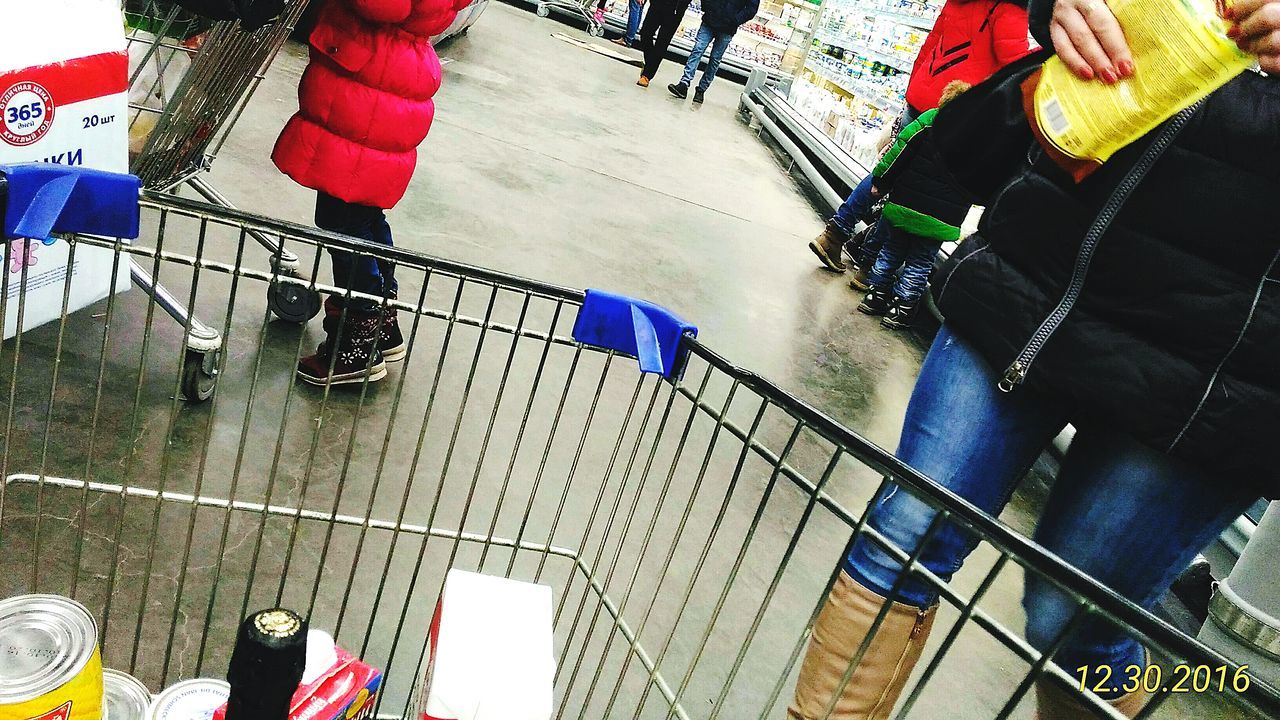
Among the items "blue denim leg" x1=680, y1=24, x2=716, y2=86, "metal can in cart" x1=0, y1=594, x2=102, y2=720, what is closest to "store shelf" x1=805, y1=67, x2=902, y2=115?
"blue denim leg" x1=680, y1=24, x2=716, y2=86

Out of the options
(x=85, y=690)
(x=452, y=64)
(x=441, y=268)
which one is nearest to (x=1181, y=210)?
(x=441, y=268)

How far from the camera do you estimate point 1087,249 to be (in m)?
1.16

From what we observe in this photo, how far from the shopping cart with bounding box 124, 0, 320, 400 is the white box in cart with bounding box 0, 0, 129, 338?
0.06m

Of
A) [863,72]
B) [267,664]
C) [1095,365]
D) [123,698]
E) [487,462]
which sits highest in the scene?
[863,72]

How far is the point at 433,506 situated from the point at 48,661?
0.49 meters

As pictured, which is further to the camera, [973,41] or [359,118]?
[973,41]

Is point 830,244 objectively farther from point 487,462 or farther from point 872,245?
point 487,462

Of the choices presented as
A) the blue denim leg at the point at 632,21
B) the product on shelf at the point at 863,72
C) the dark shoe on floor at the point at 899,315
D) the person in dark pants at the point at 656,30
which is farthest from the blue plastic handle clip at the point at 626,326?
the blue denim leg at the point at 632,21

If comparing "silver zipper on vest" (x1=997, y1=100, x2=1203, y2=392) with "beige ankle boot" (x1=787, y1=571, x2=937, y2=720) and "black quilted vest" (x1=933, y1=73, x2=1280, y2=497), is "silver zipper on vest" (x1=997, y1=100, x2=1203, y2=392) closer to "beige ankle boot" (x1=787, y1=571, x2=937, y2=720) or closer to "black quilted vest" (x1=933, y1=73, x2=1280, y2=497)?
"black quilted vest" (x1=933, y1=73, x2=1280, y2=497)

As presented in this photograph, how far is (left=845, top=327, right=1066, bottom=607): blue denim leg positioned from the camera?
1.24 meters

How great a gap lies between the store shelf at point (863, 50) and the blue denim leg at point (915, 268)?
71.0 inches

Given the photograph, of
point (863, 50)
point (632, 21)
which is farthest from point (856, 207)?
point (632, 21)

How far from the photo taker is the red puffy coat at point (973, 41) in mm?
3574

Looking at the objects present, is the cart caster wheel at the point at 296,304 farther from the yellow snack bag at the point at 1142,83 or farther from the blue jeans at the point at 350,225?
the yellow snack bag at the point at 1142,83
